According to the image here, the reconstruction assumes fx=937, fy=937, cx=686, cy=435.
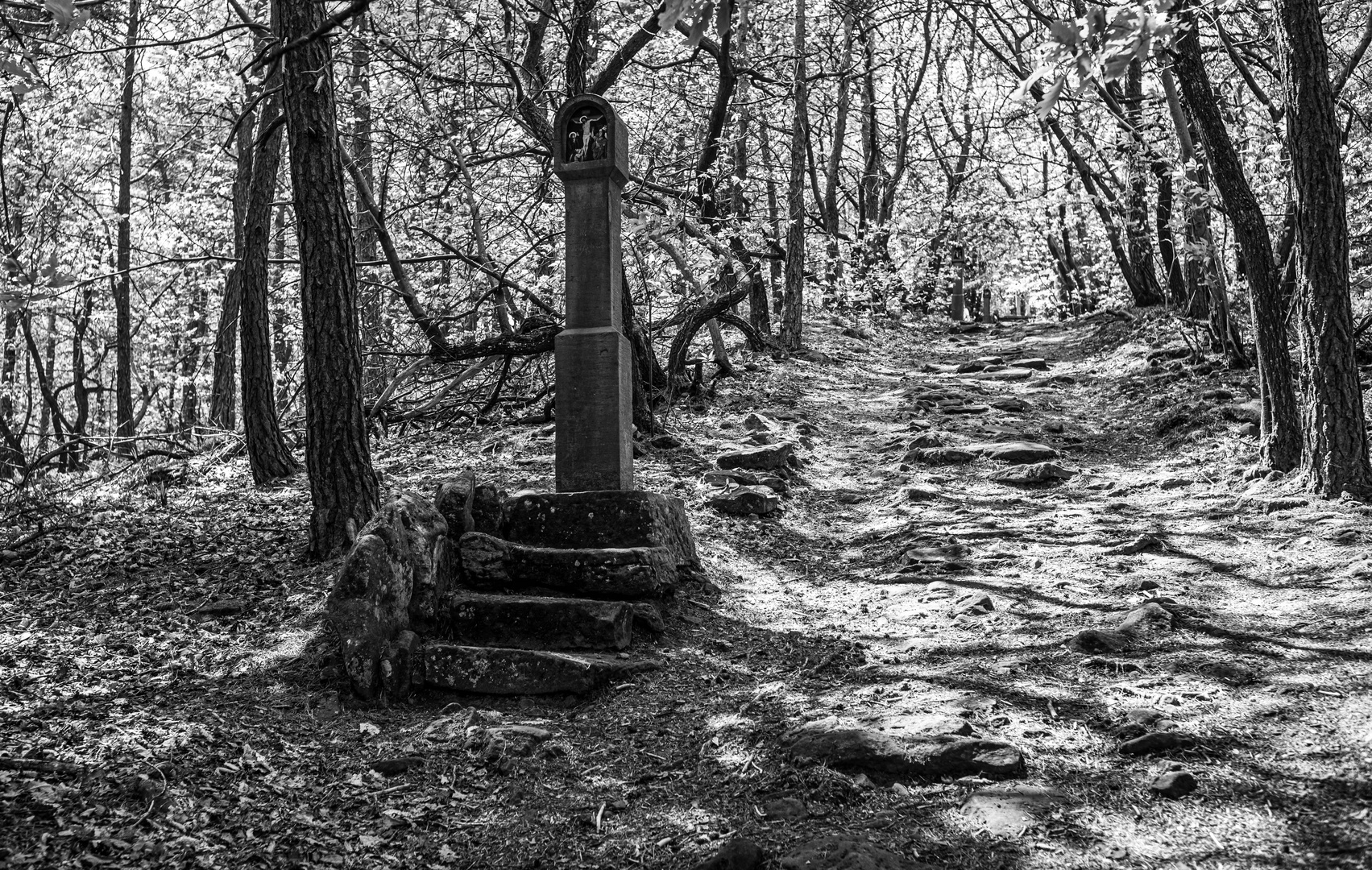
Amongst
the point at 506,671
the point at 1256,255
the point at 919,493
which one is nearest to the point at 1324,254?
the point at 1256,255

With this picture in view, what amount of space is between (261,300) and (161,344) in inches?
492

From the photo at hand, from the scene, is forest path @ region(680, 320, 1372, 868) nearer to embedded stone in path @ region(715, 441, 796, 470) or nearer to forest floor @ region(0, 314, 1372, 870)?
forest floor @ region(0, 314, 1372, 870)

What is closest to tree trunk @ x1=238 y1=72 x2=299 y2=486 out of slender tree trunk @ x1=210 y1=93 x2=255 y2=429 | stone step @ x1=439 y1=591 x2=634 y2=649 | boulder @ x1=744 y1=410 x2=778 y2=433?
slender tree trunk @ x1=210 y1=93 x2=255 y2=429

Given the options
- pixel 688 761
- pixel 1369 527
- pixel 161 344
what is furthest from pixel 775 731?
pixel 161 344

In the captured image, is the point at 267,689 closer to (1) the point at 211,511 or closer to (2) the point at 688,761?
(2) the point at 688,761

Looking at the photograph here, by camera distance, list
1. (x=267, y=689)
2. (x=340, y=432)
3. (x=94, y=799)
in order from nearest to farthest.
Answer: (x=94, y=799)
(x=267, y=689)
(x=340, y=432)

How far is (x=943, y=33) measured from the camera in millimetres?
19625

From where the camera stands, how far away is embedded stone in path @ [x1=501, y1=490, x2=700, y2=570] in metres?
5.86

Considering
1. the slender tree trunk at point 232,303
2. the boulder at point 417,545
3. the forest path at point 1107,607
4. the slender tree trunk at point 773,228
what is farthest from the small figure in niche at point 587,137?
the slender tree trunk at point 773,228

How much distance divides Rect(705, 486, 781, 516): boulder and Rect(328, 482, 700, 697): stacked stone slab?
167 centimetres

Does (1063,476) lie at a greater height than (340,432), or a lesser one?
lesser

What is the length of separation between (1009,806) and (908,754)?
17.4 inches

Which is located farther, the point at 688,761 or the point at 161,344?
the point at 161,344

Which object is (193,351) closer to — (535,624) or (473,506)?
(473,506)
